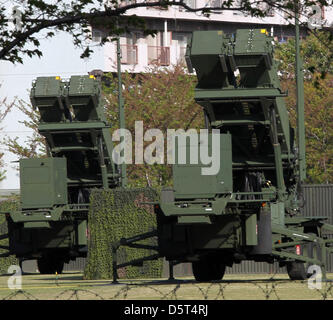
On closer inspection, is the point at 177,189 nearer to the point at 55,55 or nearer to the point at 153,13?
the point at 55,55

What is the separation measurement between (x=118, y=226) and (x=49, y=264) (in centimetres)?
246

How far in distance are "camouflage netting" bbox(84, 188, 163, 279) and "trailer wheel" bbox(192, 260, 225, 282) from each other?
478 centimetres

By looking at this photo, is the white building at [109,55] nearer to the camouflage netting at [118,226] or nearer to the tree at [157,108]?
the tree at [157,108]

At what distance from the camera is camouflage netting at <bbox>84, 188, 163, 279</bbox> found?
2850cm

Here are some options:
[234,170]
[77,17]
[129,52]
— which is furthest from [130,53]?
[77,17]

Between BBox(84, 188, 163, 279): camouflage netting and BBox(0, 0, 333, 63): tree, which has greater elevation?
BBox(0, 0, 333, 63): tree

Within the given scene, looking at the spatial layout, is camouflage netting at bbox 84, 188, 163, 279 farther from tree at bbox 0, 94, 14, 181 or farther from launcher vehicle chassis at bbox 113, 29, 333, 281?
tree at bbox 0, 94, 14, 181

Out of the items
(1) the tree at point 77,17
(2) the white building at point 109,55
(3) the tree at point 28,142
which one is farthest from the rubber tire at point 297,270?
(2) the white building at point 109,55

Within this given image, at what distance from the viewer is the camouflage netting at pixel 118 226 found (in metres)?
28.5

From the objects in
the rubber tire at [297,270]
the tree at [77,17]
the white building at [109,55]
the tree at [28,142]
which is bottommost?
the rubber tire at [297,270]

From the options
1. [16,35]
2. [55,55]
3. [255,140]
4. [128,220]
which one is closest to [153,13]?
[55,55]

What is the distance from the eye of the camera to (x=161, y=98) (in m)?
46.5

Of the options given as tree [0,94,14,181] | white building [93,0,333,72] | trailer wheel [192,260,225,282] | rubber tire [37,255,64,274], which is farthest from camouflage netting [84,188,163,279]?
white building [93,0,333,72]

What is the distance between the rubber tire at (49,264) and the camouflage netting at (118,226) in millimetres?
1518
